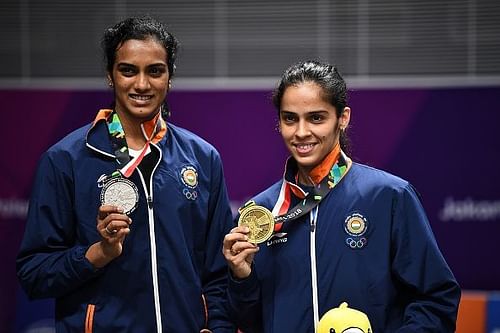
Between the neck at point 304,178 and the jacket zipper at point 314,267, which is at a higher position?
the neck at point 304,178

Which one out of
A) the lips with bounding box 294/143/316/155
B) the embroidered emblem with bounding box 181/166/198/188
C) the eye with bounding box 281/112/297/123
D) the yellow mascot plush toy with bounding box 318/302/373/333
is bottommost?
the yellow mascot plush toy with bounding box 318/302/373/333

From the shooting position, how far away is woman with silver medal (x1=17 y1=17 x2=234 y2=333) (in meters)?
2.48

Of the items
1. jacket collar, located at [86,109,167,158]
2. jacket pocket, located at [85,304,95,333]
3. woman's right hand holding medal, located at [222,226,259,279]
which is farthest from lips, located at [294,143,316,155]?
jacket pocket, located at [85,304,95,333]

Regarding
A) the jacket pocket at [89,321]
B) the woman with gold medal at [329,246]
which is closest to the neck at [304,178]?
the woman with gold medal at [329,246]

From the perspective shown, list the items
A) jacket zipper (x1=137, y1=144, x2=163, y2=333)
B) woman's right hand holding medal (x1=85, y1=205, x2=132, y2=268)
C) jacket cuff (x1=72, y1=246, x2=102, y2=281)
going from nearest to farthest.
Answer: woman's right hand holding medal (x1=85, y1=205, x2=132, y2=268) → jacket cuff (x1=72, y1=246, x2=102, y2=281) → jacket zipper (x1=137, y1=144, x2=163, y2=333)

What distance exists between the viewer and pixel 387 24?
477cm

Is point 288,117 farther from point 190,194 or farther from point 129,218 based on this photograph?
point 129,218

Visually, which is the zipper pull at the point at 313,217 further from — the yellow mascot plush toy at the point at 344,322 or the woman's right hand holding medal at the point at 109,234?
the woman's right hand holding medal at the point at 109,234

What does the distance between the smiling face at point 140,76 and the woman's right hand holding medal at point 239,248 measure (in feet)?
1.55

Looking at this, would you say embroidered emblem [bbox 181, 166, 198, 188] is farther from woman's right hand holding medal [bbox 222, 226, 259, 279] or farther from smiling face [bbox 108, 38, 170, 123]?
woman's right hand holding medal [bbox 222, 226, 259, 279]

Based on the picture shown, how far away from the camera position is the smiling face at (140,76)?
255cm

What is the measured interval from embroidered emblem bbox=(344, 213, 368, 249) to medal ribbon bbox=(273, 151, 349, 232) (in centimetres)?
11

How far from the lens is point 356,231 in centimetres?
241

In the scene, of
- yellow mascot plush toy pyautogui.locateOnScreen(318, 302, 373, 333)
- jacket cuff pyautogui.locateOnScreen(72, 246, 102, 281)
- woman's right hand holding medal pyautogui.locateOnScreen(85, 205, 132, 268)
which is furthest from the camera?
jacket cuff pyautogui.locateOnScreen(72, 246, 102, 281)
